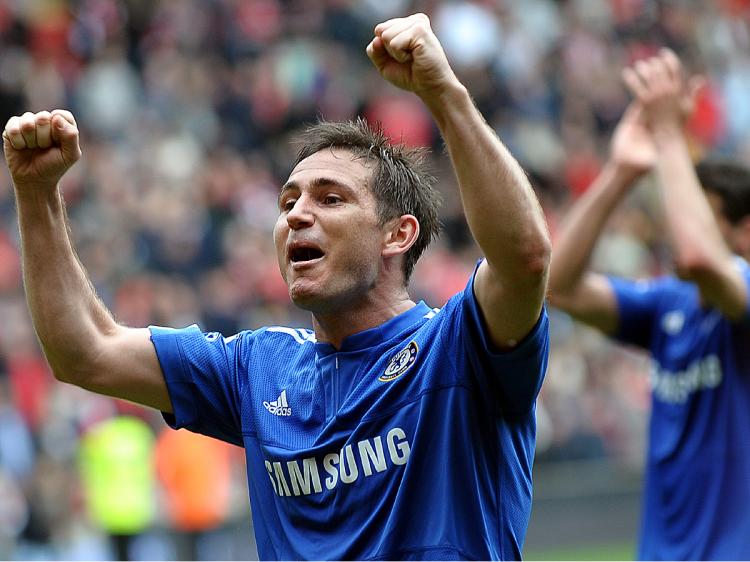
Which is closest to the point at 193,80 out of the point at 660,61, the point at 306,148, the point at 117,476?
the point at 117,476

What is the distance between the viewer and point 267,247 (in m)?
13.2

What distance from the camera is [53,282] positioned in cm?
409

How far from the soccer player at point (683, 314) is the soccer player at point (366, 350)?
1787 millimetres

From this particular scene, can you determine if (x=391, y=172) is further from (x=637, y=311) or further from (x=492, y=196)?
(x=637, y=311)

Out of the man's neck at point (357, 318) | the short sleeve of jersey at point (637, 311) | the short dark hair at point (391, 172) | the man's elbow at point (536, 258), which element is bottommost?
the short sleeve of jersey at point (637, 311)

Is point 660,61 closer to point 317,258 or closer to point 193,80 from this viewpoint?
point 317,258

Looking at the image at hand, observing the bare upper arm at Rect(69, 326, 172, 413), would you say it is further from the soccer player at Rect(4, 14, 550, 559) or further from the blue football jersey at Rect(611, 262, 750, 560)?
the blue football jersey at Rect(611, 262, 750, 560)

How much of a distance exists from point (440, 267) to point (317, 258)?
410 inches

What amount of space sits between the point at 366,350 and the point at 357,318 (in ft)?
0.37

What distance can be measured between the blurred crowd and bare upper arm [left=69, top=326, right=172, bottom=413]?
6505 mm

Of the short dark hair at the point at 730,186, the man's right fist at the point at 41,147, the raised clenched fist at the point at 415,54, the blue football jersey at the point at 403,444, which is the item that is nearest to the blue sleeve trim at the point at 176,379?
the blue football jersey at the point at 403,444

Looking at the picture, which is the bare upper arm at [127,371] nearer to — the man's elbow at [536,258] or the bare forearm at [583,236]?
the man's elbow at [536,258]

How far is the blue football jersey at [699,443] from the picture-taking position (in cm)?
550

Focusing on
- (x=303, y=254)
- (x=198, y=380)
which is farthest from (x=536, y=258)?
(x=198, y=380)
